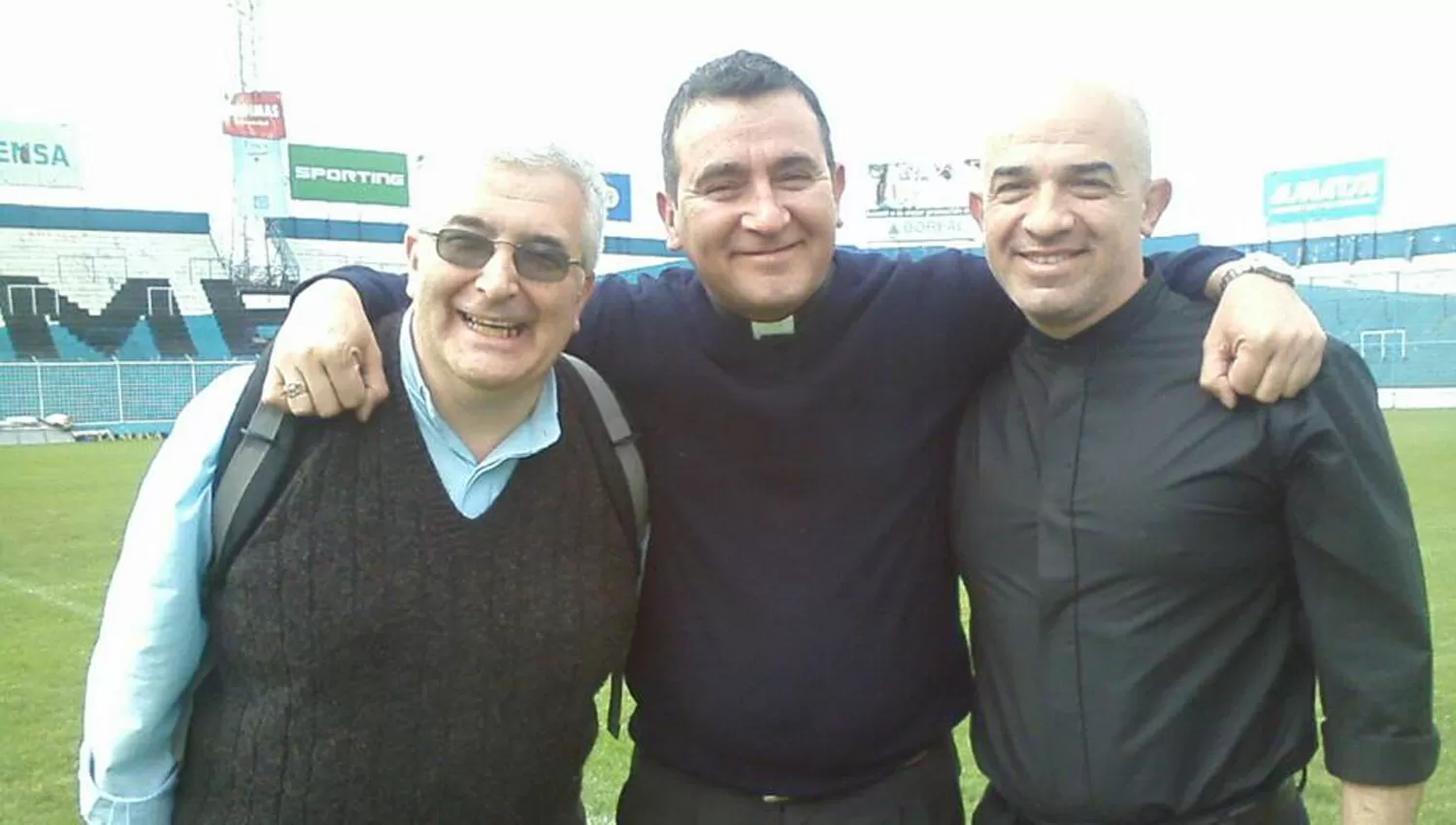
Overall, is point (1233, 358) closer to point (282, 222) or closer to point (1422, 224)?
point (282, 222)

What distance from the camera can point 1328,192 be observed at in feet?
181

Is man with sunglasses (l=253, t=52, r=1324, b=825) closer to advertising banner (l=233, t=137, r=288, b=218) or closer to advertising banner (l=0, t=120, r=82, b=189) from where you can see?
advertising banner (l=233, t=137, r=288, b=218)

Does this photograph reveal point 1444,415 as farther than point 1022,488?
Yes

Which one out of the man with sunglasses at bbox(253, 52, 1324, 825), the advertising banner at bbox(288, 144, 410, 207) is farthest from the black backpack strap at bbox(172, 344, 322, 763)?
the advertising banner at bbox(288, 144, 410, 207)

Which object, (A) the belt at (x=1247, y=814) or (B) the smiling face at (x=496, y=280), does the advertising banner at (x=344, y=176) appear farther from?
(A) the belt at (x=1247, y=814)

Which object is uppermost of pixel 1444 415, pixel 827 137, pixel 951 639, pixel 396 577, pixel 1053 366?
pixel 827 137

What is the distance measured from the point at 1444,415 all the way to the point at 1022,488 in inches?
1258

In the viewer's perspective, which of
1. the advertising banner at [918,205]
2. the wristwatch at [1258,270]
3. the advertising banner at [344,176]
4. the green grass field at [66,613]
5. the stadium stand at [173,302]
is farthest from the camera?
the advertising banner at [918,205]

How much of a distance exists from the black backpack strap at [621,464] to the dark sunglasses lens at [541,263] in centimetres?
33

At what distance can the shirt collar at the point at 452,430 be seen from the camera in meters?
2.30

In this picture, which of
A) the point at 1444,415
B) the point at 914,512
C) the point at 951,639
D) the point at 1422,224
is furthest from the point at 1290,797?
the point at 1422,224

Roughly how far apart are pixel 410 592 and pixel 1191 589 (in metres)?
1.46

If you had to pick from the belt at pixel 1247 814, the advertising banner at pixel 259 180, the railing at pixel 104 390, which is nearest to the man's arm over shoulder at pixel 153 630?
the belt at pixel 1247 814

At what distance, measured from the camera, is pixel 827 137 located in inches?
110
